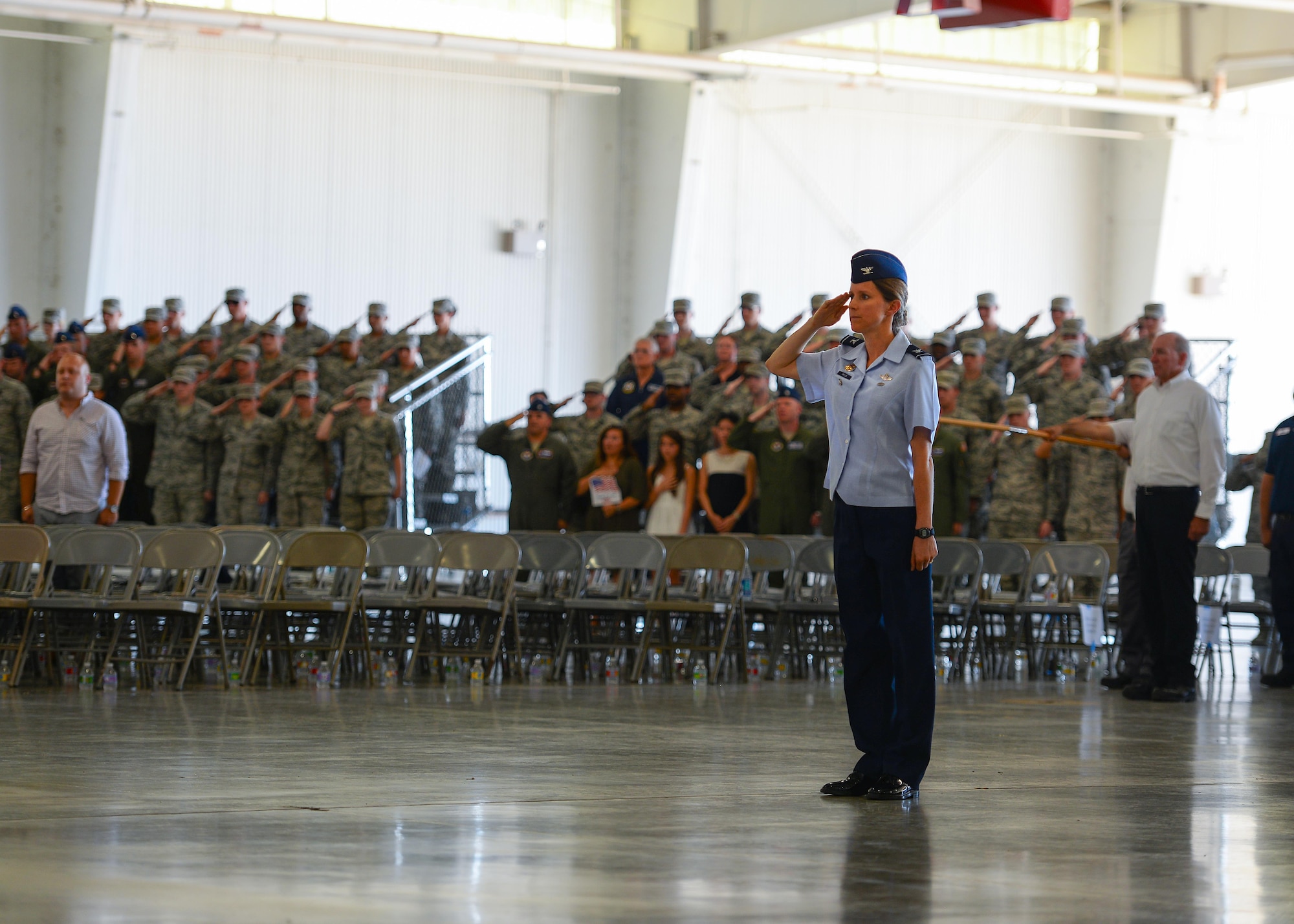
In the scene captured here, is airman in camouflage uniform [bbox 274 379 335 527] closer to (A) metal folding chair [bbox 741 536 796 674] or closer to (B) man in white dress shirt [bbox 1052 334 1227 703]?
(A) metal folding chair [bbox 741 536 796 674]

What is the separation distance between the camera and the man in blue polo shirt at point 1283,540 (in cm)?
977

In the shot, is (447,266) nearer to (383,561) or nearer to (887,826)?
(383,561)

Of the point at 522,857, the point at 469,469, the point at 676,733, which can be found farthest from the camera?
the point at 469,469

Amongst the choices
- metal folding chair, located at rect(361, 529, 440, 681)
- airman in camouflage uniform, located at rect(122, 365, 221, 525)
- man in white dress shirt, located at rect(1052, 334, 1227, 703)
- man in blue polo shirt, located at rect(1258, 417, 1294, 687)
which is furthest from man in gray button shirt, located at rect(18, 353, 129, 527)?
man in blue polo shirt, located at rect(1258, 417, 1294, 687)

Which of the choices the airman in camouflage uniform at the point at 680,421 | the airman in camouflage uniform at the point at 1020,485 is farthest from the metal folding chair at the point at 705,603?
the airman in camouflage uniform at the point at 1020,485

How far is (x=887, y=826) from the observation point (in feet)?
14.9

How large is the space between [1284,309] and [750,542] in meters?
14.3

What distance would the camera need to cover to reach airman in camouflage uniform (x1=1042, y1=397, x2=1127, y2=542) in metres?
12.6

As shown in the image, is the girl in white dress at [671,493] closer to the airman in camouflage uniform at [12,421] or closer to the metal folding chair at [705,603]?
the metal folding chair at [705,603]

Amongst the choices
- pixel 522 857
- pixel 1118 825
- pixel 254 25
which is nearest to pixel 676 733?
pixel 1118 825

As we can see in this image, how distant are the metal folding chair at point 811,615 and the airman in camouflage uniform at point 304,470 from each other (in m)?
4.24

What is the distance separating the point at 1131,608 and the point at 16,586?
635 centimetres

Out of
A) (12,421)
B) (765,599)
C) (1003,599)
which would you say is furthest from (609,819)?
(12,421)

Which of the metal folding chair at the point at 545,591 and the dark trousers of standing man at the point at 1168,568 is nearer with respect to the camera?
the dark trousers of standing man at the point at 1168,568
